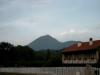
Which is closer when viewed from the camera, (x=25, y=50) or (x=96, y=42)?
(x=96, y=42)

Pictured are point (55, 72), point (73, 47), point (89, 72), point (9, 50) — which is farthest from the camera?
point (9, 50)

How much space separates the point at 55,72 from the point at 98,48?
3143 centimetres

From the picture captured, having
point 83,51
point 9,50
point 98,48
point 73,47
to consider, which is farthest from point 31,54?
point 98,48

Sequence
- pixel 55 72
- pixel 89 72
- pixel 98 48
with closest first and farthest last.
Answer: pixel 89 72 → pixel 55 72 → pixel 98 48

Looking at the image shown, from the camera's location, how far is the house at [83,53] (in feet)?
229

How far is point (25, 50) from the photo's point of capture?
117438mm

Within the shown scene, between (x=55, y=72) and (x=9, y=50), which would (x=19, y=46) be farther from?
(x=55, y=72)

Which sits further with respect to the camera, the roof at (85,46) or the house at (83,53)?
the roof at (85,46)

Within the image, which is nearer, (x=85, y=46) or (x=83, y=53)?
(x=83, y=53)

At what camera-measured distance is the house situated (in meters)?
69.8

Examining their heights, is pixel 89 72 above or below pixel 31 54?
below

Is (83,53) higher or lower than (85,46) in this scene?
lower

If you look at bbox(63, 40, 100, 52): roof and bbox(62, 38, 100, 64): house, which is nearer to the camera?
bbox(62, 38, 100, 64): house

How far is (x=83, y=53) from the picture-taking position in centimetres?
7619
